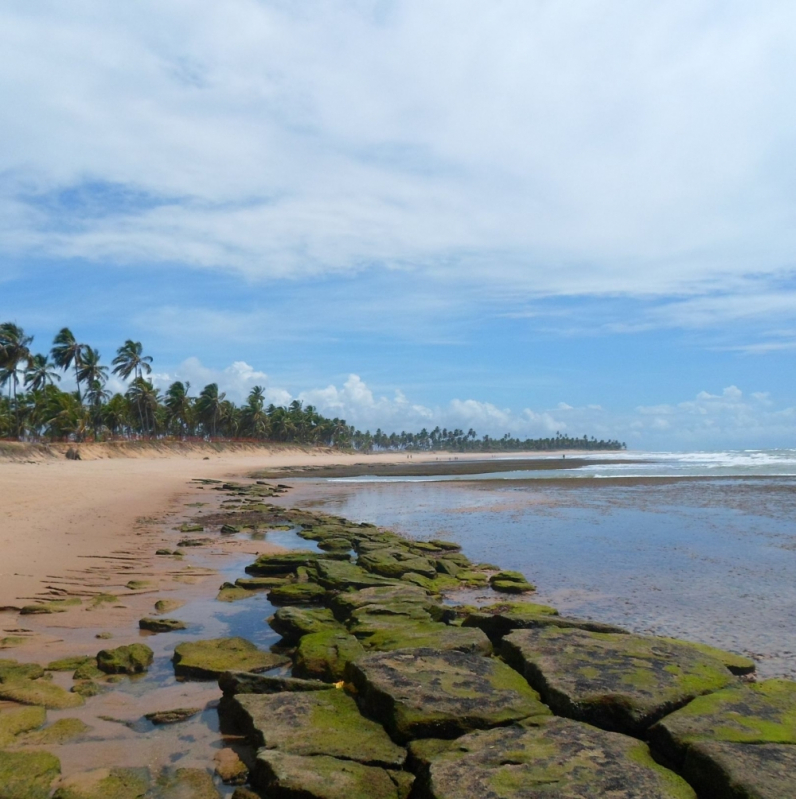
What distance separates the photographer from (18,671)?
23.2ft

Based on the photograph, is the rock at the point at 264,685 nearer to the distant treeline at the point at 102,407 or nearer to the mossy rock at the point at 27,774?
the mossy rock at the point at 27,774

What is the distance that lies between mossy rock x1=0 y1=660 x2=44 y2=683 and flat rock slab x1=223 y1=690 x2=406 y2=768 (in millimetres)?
2304

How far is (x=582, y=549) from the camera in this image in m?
16.9

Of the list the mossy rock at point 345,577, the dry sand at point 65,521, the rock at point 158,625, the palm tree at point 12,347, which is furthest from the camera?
the palm tree at point 12,347

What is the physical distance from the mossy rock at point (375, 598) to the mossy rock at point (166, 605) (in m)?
2.55

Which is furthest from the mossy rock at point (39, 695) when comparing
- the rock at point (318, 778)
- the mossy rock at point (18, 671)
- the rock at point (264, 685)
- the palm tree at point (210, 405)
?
the palm tree at point (210, 405)

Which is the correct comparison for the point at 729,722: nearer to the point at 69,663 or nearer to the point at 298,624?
the point at 298,624

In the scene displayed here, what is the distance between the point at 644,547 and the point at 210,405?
296ft

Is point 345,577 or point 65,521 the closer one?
point 345,577

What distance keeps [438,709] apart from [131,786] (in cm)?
255

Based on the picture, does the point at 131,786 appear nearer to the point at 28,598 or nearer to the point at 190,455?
the point at 28,598

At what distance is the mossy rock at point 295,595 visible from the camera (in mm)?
11328

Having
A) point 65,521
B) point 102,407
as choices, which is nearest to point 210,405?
point 102,407

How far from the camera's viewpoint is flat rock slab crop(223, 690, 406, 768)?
536 cm
